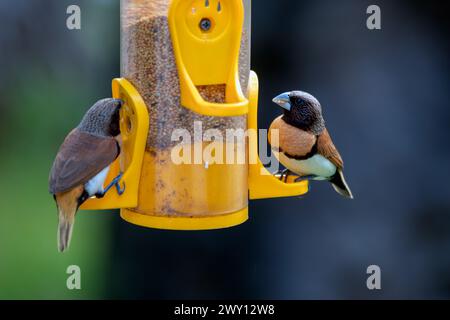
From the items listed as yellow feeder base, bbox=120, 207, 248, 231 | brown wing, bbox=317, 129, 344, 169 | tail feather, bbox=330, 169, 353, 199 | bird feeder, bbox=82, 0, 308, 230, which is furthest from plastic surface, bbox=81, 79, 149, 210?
tail feather, bbox=330, 169, 353, 199

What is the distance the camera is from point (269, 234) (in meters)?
5.80

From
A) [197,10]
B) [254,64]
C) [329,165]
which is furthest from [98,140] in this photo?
[254,64]

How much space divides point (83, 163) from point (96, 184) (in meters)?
0.13

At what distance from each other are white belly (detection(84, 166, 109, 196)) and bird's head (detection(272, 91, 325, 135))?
1045 millimetres

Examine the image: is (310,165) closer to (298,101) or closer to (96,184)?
(298,101)

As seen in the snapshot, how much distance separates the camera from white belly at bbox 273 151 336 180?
458cm

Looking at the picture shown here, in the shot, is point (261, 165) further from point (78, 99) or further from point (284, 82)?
point (78, 99)

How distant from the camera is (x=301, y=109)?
4539 mm

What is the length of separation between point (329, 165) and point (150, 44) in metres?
1.24

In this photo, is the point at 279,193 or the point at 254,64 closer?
the point at 279,193

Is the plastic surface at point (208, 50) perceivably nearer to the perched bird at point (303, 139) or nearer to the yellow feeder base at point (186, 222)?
the perched bird at point (303, 139)

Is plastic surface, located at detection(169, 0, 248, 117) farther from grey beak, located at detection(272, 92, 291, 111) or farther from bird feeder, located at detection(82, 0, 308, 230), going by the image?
grey beak, located at detection(272, 92, 291, 111)

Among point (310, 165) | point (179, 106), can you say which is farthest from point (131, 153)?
point (310, 165)

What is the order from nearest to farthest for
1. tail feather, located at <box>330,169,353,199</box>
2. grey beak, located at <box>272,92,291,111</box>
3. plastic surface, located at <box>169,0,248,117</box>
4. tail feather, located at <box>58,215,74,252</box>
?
plastic surface, located at <box>169,0,248,117</box> → tail feather, located at <box>58,215,74,252</box> → grey beak, located at <box>272,92,291,111</box> → tail feather, located at <box>330,169,353,199</box>
